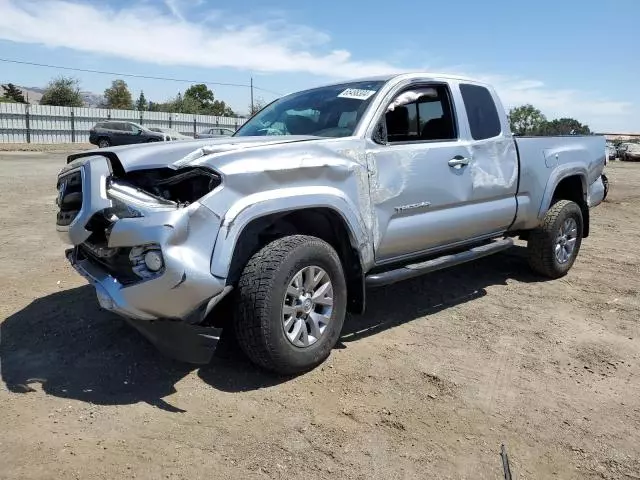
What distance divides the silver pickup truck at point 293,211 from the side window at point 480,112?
0.06 ft

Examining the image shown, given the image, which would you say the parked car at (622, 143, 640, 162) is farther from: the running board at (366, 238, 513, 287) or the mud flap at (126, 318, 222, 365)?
the mud flap at (126, 318, 222, 365)

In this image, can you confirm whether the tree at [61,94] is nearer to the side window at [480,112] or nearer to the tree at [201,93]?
the tree at [201,93]

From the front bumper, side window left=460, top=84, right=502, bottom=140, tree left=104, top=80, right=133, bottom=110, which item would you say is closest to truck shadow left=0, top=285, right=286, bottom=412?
the front bumper

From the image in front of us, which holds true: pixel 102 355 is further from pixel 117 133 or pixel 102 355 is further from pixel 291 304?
pixel 117 133

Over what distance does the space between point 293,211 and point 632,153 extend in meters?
40.8

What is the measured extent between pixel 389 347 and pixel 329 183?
4.46ft

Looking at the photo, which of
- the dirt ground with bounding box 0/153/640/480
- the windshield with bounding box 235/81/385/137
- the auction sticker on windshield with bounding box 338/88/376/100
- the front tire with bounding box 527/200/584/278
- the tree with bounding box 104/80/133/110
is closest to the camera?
the dirt ground with bounding box 0/153/640/480

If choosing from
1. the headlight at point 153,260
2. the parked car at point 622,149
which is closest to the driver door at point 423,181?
the headlight at point 153,260

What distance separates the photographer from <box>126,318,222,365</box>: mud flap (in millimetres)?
3193

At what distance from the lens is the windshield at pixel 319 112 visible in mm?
4250

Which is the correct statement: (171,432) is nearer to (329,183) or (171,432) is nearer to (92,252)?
(92,252)

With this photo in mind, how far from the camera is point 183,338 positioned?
10.5ft

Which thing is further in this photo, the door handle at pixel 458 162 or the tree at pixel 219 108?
the tree at pixel 219 108

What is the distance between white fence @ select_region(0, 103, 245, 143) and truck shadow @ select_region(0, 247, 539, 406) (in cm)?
3264
